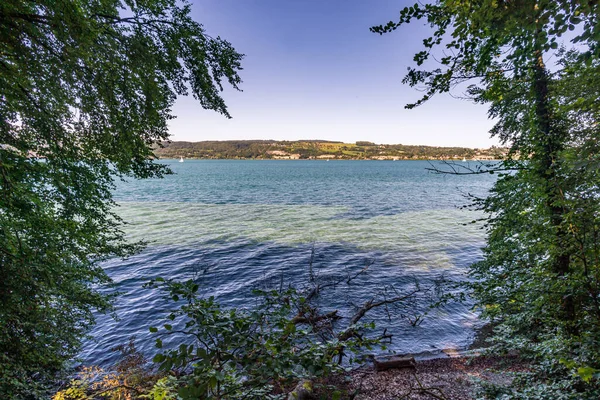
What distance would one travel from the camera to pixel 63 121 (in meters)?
6.39

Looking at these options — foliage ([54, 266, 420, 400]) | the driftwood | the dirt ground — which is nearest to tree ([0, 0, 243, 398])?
foliage ([54, 266, 420, 400])

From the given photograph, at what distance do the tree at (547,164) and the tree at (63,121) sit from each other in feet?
17.5

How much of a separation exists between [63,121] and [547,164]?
12.5 metres

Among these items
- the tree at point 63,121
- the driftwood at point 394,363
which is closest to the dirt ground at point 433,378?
the driftwood at point 394,363

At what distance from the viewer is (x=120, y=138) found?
700cm

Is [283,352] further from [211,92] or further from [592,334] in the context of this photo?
[211,92]

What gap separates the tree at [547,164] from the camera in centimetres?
320

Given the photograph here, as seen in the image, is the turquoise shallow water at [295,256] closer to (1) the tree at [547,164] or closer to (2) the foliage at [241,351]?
(1) the tree at [547,164]

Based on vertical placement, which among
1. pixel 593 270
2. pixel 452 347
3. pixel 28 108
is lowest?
pixel 452 347

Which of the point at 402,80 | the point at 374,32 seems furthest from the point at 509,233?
the point at 374,32

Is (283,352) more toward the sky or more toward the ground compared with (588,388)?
more toward the sky

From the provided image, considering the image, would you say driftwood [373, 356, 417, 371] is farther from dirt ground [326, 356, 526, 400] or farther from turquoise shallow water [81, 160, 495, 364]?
turquoise shallow water [81, 160, 495, 364]

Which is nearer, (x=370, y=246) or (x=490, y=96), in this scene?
(x=490, y=96)

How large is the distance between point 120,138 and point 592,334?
1060 centimetres
